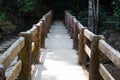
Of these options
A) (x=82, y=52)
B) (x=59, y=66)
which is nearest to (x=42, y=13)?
(x=82, y=52)

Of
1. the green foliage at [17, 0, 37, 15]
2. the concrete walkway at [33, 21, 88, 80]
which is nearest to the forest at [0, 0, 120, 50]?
the green foliage at [17, 0, 37, 15]

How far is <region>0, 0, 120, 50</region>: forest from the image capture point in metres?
21.6

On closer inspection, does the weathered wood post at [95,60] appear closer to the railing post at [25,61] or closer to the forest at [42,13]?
the railing post at [25,61]

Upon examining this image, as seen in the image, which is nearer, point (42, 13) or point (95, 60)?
point (95, 60)

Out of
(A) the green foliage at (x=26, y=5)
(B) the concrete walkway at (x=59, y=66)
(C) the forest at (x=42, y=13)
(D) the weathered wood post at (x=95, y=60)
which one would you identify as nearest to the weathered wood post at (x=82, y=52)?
(B) the concrete walkway at (x=59, y=66)

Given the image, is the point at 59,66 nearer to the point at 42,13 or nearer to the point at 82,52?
the point at 82,52

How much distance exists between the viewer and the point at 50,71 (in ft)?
25.5

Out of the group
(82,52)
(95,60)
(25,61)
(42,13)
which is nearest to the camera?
(95,60)

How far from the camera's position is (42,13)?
25688 millimetres

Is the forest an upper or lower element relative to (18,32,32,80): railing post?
lower

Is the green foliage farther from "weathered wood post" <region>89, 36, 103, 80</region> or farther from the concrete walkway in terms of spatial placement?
"weathered wood post" <region>89, 36, 103, 80</region>

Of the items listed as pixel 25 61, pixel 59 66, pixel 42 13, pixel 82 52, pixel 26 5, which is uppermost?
pixel 25 61

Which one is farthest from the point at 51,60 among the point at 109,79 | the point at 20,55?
the point at 109,79

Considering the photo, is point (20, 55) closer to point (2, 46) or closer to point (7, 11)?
point (2, 46)
